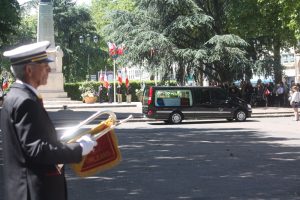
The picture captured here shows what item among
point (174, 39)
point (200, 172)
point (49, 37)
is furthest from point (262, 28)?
point (200, 172)

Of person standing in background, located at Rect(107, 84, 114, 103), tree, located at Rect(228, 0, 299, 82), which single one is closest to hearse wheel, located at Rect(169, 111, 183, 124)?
tree, located at Rect(228, 0, 299, 82)

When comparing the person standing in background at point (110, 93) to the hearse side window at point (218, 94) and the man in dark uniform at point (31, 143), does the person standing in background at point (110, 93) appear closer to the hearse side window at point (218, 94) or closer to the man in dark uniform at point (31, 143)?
the hearse side window at point (218, 94)

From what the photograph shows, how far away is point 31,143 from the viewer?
3188 mm

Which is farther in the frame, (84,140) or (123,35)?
(123,35)

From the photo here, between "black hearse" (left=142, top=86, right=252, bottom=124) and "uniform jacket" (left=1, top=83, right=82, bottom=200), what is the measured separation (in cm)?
2191

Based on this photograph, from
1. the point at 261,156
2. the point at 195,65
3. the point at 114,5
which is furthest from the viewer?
the point at 114,5

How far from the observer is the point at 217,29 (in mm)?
38531

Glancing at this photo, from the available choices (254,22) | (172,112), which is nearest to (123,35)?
(254,22)

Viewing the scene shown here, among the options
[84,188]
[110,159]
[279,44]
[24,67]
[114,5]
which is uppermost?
[114,5]

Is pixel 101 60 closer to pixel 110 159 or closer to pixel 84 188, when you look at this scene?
pixel 84 188

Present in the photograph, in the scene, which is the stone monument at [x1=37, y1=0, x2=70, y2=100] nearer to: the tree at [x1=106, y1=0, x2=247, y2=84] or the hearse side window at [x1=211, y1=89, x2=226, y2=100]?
the tree at [x1=106, y1=0, x2=247, y2=84]

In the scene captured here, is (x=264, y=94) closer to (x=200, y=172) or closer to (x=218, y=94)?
(x=218, y=94)

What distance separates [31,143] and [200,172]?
24.5 feet

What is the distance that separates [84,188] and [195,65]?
28699 mm
